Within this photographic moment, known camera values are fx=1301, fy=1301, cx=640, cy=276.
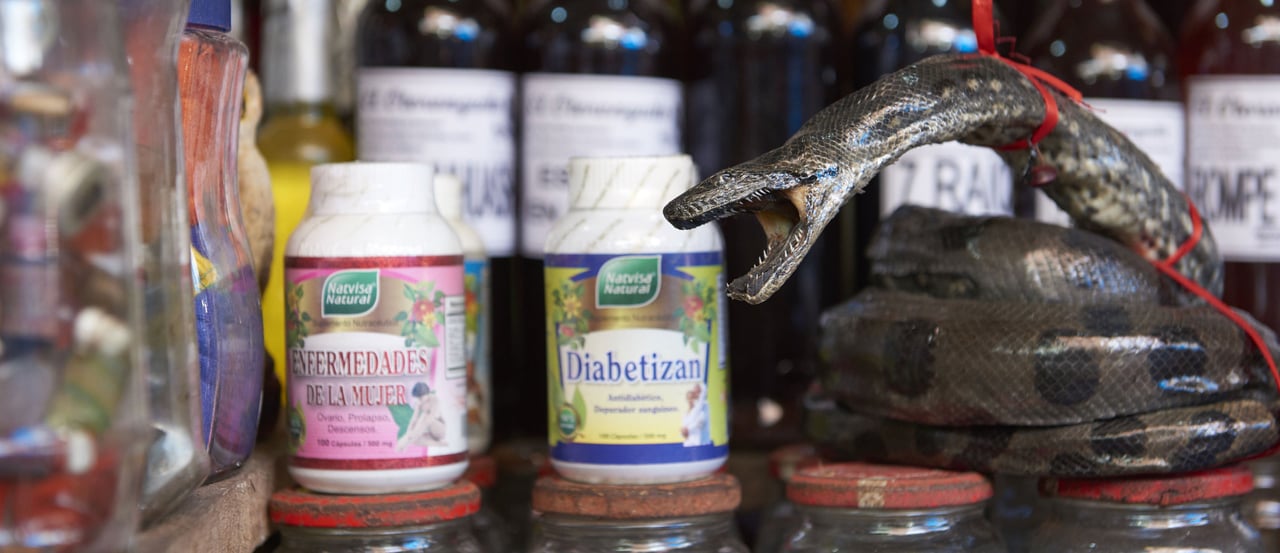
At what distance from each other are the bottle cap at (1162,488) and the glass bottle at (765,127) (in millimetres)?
353

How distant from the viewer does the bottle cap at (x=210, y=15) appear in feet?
2.39

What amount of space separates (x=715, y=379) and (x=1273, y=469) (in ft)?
1.92

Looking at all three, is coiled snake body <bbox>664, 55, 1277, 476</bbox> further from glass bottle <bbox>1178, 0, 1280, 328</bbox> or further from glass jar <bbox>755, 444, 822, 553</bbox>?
glass bottle <bbox>1178, 0, 1280, 328</bbox>

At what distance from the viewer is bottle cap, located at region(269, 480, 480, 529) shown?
0.80 metres

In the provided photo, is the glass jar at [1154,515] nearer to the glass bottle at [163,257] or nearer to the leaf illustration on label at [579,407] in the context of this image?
the leaf illustration on label at [579,407]

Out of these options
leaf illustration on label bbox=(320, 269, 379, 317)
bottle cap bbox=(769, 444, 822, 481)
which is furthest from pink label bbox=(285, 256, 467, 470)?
bottle cap bbox=(769, 444, 822, 481)

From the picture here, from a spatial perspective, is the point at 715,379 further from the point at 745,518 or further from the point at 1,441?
the point at 1,441

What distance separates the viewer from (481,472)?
100 centimetres

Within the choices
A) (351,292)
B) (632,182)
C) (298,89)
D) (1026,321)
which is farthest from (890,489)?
(298,89)

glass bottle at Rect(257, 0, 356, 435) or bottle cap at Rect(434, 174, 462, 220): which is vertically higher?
glass bottle at Rect(257, 0, 356, 435)

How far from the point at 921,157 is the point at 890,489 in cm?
37

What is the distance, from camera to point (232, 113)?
786 mm

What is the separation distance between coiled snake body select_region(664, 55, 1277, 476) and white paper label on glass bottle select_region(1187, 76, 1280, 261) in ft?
0.72

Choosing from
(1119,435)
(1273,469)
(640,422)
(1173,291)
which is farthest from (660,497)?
(1273,469)
